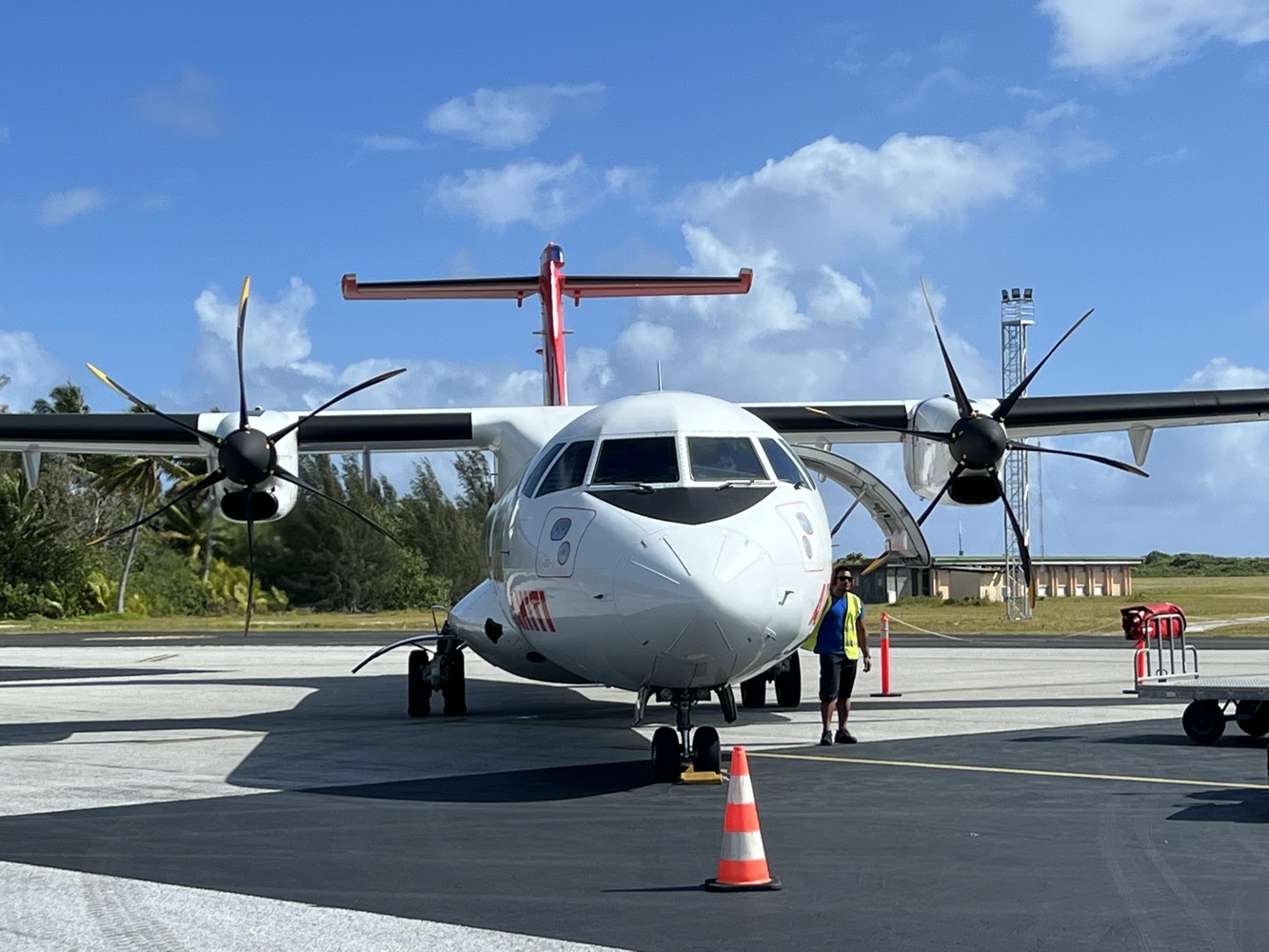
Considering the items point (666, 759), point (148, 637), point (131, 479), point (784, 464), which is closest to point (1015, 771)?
point (666, 759)

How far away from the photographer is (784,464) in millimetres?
11016

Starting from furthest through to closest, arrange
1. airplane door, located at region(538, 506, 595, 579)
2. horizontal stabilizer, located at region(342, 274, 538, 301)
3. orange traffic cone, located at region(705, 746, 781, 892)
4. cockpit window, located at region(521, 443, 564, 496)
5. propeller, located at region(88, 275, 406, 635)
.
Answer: horizontal stabilizer, located at region(342, 274, 538, 301) < propeller, located at region(88, 275, 406, 635) < cockpit window, located at region(521, 443, 564, 496) < airplane door, located at region(538, 506, 595, 579) < orange traffic cone, located at region(705, 746, 781, 892)

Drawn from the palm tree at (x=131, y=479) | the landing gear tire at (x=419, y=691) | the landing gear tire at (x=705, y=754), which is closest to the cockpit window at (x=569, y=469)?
the landing gear tire at (x=705, y=754)

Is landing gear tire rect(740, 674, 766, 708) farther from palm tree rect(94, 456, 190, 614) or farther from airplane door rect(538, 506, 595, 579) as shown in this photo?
palm tree rect(94, 456, 190, 614)

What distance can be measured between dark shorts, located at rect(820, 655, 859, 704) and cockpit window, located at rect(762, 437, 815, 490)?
200 cm

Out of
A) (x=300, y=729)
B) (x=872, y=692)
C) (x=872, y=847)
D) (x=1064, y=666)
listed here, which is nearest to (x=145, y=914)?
(x=872, y=847)

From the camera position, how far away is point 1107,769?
1080cm

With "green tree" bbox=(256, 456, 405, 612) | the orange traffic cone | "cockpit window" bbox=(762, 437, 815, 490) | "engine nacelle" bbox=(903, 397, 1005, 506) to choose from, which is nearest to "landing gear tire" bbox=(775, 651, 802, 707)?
"engine nacelle" bbox=(903, 397, 1005, 506)

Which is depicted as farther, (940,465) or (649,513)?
(940,465)

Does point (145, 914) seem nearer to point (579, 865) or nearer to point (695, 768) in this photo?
point (579, 865)

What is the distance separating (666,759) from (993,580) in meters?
72.9

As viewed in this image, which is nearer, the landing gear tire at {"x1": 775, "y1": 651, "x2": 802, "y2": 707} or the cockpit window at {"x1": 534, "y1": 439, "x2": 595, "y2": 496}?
the cockpit window at {"x1": 534, "y1": 439, "x2": 595, "y2": 496}

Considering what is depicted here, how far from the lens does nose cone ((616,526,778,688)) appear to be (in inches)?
361

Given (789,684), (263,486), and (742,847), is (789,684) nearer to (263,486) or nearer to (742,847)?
(263,486)
